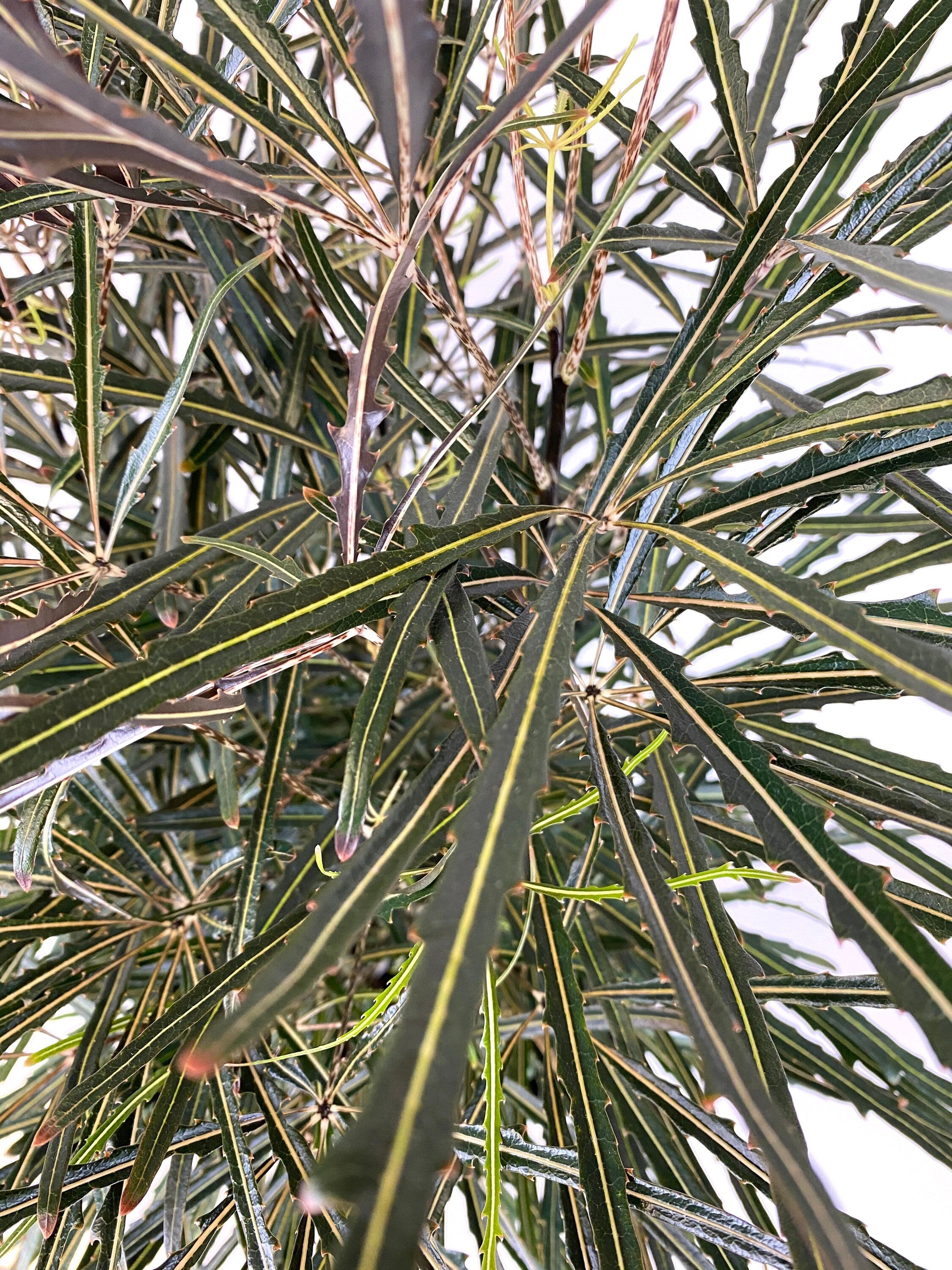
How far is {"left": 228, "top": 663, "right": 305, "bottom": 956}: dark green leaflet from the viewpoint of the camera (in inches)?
16.7

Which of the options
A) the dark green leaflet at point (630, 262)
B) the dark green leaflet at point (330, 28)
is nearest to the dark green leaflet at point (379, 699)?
the dark green leaflet at point (330, 28)

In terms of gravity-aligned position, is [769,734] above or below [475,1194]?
above

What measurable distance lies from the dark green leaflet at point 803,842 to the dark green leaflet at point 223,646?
79 mm

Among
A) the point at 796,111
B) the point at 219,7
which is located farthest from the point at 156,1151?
the point at 796,111

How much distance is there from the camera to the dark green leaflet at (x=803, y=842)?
8.1 inches

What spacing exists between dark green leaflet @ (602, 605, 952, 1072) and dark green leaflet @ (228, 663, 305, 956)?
0.21 m

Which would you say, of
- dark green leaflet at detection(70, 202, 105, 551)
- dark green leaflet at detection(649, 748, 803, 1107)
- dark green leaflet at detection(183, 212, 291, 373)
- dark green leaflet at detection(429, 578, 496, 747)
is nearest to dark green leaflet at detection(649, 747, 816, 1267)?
dark green leaflet at detection(649, 748, 803, 1107)

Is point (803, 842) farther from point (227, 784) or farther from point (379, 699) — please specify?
point (227, 784)

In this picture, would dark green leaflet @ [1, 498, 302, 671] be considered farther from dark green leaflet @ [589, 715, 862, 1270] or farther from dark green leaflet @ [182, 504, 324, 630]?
dark green leaflet @ [589, 715, 862, 1270]

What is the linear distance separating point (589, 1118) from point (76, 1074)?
30 cm

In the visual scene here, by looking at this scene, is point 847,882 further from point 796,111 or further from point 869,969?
point 796,111

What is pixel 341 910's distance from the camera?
22cm

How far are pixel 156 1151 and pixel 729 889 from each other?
2.67 ft

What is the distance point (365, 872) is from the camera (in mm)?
233
